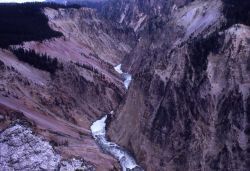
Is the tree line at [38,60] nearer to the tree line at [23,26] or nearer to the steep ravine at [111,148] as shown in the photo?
the tree line at [23,26]

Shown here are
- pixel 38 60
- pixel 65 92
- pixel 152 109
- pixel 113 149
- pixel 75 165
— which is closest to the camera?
pixel 75 165

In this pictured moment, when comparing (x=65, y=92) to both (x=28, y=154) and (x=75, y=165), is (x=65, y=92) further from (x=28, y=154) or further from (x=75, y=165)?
(x=28, y=154)

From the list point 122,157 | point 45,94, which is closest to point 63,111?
point 45,94

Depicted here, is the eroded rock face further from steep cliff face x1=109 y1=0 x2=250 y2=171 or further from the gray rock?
steep cliff face x1=109 y1=0 x2=250 y2=171

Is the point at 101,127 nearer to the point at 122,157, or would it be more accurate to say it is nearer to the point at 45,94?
the point at 45,94

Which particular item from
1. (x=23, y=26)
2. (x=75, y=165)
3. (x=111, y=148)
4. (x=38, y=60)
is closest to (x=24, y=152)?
(x=75, y=165)

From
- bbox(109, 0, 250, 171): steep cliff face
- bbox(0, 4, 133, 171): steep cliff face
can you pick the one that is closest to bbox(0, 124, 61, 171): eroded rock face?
bbox(0, 4, 133, 171): steep cliff face
